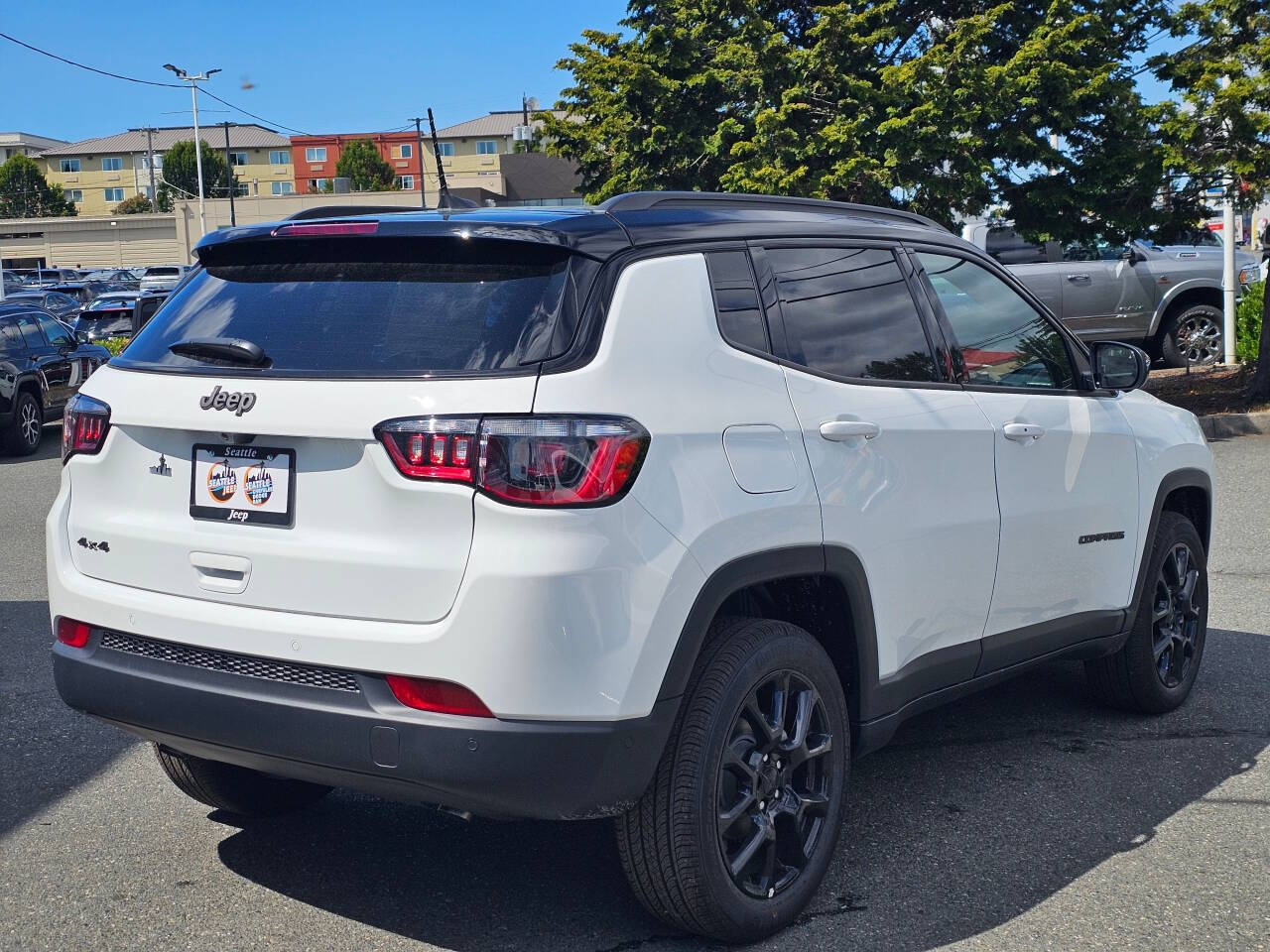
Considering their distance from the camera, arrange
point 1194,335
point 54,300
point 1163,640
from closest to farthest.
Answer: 1. point 1163,640
2. point 1194,335
3. point 54,300

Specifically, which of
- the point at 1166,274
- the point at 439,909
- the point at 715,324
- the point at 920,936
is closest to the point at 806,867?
the point at 920,936

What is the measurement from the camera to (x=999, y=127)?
16109mm

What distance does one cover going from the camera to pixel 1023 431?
14.6 feet

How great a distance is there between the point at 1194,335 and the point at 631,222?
56.9 feet

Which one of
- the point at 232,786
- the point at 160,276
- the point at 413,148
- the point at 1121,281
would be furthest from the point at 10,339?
the point at 413,148

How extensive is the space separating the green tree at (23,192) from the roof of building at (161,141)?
75.0ft

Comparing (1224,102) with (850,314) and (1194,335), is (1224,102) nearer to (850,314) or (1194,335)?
(1194,335)

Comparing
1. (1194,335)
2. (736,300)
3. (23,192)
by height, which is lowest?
(1194,335)

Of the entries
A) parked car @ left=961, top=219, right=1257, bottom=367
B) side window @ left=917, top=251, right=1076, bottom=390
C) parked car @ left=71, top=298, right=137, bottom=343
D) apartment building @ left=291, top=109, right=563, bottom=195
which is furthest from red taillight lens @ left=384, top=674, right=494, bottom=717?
apartment building @ left=291, top=109, right=563, bottom=195

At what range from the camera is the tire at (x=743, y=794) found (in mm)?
3273

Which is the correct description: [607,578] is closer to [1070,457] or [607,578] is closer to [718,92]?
[1070,457]

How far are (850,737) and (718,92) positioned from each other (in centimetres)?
1663

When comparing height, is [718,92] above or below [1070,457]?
above

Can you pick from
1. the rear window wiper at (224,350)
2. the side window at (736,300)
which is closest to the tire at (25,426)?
the rear window wiper at (224,350)
